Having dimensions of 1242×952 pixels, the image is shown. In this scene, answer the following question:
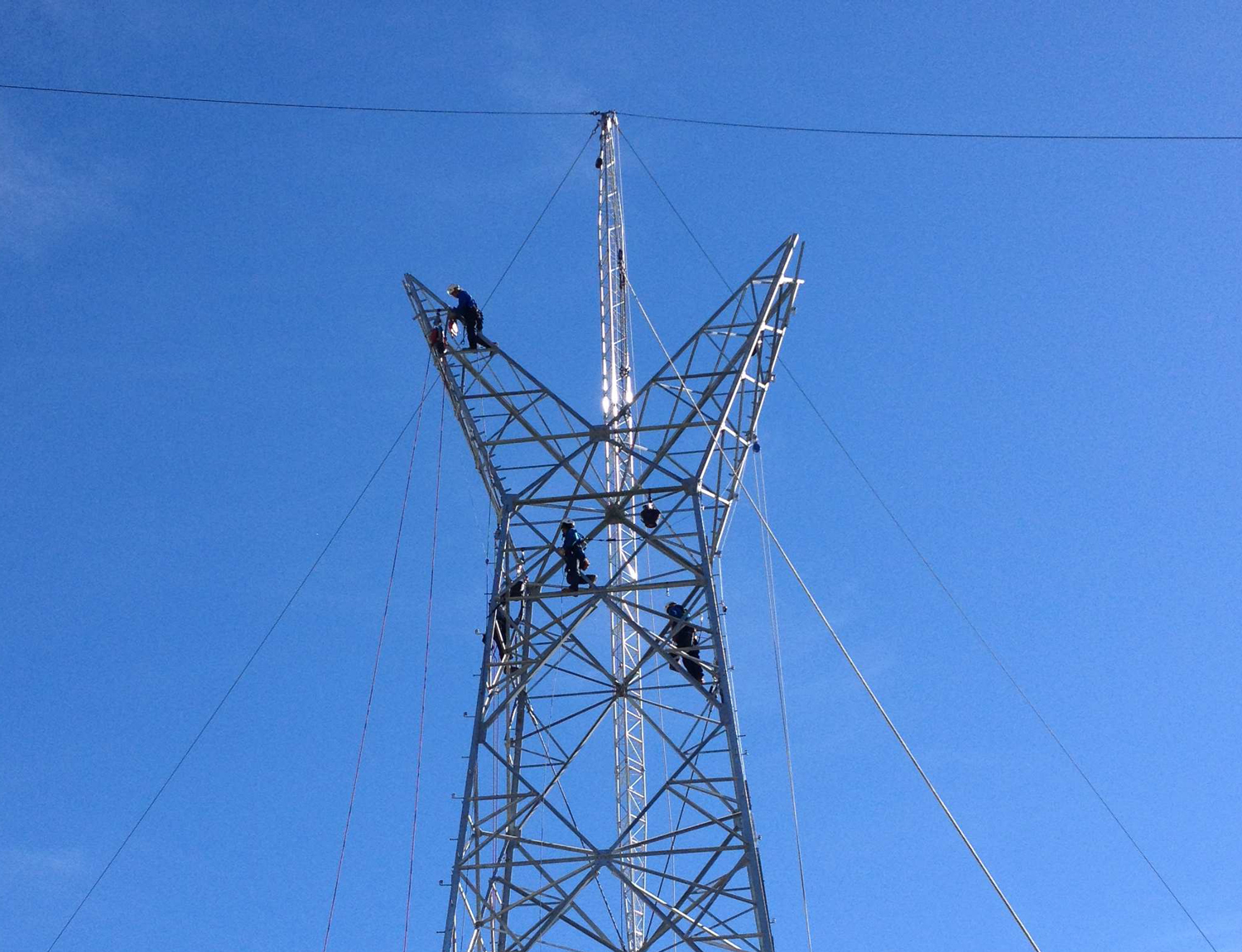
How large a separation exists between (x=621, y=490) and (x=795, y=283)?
5.64 meters

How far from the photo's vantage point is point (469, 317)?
102 ft

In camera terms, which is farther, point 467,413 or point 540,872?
point 467,413

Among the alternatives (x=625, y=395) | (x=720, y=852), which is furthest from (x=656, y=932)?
(x=625, y=395)

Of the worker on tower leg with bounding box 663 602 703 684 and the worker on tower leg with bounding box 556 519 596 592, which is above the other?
the worker on tower leg with bounding box 556 519 596 592

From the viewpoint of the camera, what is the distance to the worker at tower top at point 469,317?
30.8 m

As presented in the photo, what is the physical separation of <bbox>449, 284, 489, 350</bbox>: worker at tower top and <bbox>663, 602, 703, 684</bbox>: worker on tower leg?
6.86m

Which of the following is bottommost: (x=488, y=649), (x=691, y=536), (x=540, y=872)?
(x=540, y=872)

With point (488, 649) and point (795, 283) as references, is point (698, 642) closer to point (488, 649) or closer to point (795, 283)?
point (488, 649)

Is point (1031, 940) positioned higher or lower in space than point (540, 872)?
lower

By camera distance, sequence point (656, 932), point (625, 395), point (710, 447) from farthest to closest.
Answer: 1. point (625, 395)
2. point (710, 447)
3. point (656, 932)

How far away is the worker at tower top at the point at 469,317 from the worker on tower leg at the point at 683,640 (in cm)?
686

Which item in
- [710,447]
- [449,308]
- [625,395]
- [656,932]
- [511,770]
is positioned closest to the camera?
[656,932]

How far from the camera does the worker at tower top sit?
1214 inches

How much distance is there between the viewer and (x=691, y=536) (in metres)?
28.6
